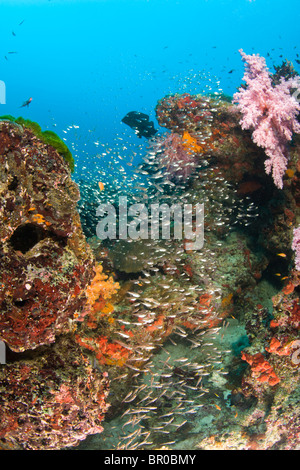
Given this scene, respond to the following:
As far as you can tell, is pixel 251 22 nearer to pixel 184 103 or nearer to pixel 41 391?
pixel 184 103

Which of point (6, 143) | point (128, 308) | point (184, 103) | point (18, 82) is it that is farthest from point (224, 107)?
point (18, 82)

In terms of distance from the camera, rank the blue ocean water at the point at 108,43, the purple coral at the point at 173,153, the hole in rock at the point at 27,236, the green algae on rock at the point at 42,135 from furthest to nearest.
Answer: the blue ocean water at the point at 108,43, the purple coral at the point at 173,153, the green algae on rock at the point at 42,135, the hole in rock at the point at 27,236

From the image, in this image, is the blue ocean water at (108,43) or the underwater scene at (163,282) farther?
the blue ocean water at (108,43)

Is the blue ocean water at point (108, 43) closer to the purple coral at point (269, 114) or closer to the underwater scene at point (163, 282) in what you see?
the underwater scene at point (163, 282)

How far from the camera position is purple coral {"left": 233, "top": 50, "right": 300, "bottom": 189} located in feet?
23.2

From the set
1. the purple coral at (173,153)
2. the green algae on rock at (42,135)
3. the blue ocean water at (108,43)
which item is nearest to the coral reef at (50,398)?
the green algae on rock at (42,135)

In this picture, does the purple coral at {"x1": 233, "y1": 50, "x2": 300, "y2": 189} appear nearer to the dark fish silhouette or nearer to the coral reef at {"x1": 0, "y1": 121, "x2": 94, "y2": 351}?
the dark fish silhouette

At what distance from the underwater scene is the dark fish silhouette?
0.20ft

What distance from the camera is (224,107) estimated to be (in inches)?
338

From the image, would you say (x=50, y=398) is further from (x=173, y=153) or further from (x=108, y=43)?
(x=108, y=43)

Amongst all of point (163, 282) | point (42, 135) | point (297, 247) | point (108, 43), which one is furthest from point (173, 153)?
point (108, 43)

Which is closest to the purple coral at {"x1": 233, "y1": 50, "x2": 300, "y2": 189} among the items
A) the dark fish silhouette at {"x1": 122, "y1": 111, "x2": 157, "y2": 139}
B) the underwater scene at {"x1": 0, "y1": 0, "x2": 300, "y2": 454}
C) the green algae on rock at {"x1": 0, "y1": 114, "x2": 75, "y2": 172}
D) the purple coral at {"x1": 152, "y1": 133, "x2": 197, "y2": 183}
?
the underwater scene at {"x1": 0, "y1": 0, "x2": 300, "y2": 454}

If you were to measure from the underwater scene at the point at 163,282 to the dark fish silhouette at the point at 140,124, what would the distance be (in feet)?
0.20

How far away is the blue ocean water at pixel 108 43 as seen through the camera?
117812 millimetres
